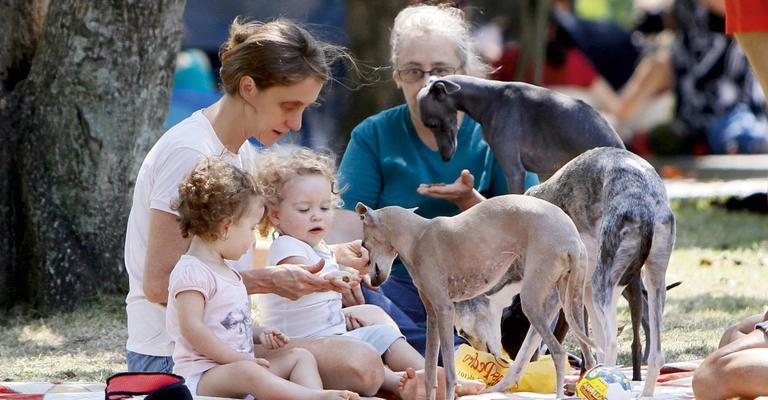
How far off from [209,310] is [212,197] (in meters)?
0.33

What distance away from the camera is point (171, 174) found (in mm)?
4191

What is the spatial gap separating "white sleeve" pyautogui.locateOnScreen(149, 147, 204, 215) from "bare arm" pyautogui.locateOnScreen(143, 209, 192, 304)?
0.03 meters

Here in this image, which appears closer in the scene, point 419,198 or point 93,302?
point 419,198

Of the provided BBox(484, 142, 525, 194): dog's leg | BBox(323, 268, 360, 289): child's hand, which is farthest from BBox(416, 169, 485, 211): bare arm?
BBox(323, 268, 360, 289): child's hand

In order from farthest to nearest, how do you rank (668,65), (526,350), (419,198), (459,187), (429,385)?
(668,65)
(419,198)
(459,187)
(526,350)
(429,385)

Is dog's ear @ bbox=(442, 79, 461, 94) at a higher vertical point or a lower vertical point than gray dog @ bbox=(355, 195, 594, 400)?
higher

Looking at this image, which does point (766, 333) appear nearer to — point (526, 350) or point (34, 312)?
point (526, 350)

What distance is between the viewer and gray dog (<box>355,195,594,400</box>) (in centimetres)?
384

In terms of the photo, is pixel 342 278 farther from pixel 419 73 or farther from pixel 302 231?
pixel 419 73

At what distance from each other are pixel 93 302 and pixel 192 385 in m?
2.53

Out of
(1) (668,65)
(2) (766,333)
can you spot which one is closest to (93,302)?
(2) (766,333)

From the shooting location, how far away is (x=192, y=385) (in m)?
4.05

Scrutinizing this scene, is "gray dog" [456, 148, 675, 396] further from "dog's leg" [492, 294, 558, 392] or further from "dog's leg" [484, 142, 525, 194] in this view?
"dog's leg" [484, 142, 525, 194]

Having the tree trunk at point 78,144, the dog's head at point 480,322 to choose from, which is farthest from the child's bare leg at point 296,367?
the tree trunk at point 78,144
